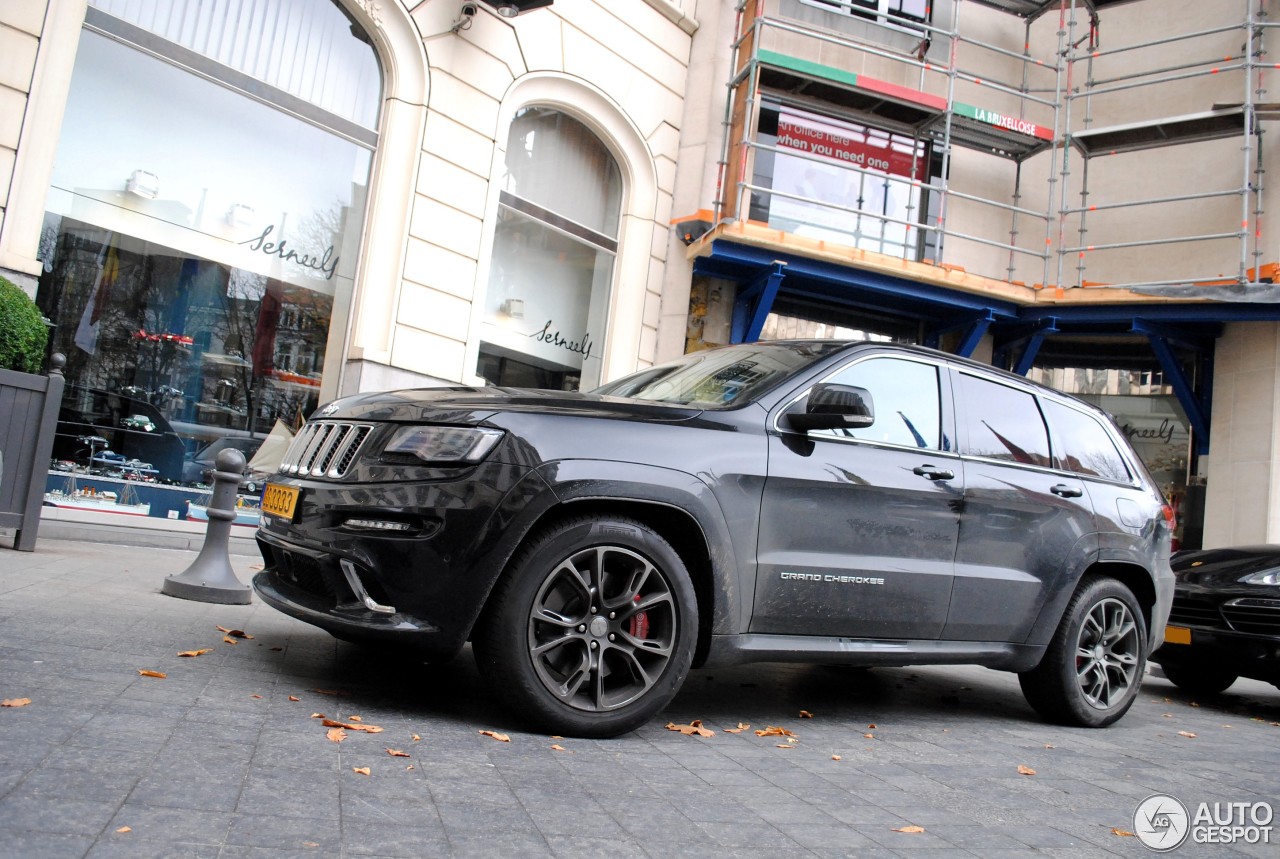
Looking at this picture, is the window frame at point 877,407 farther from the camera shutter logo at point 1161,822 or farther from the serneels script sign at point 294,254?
the serneels script sign at point 294,254

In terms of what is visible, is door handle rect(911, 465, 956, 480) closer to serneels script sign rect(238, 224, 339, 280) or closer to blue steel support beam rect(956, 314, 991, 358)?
serneels script sign rect(238, 224, 339, 280)

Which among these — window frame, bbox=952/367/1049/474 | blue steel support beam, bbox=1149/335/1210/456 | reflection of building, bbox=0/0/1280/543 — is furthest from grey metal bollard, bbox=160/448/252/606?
blue steel support beam, bbox=1149/335/1210/456

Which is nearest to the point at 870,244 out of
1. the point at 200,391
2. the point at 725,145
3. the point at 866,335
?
the point at 866,335

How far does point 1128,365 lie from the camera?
14750 millimetres

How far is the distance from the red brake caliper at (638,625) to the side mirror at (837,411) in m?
1.00

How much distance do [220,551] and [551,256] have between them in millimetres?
7088

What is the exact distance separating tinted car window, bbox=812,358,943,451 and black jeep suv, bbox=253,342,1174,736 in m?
0.01

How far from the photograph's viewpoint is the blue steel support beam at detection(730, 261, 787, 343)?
12.4m

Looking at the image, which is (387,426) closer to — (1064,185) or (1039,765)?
(1039,765)

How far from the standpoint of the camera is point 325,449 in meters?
3.77

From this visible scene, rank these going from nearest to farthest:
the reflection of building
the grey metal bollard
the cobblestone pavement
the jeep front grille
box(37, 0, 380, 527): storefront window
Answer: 1. the cobblestone pavement
2. the jeep front grille
3. the grey metal bollard
4. box(37, 0, 380, 527): storefront window
5. the reflection of building

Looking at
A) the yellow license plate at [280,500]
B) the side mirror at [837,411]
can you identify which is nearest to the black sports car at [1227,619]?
the side mirror at [837,411]

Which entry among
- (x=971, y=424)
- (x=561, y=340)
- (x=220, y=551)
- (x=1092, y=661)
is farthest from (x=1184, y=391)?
(x=220, y=551)

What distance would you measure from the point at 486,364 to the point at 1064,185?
844 centimetres
